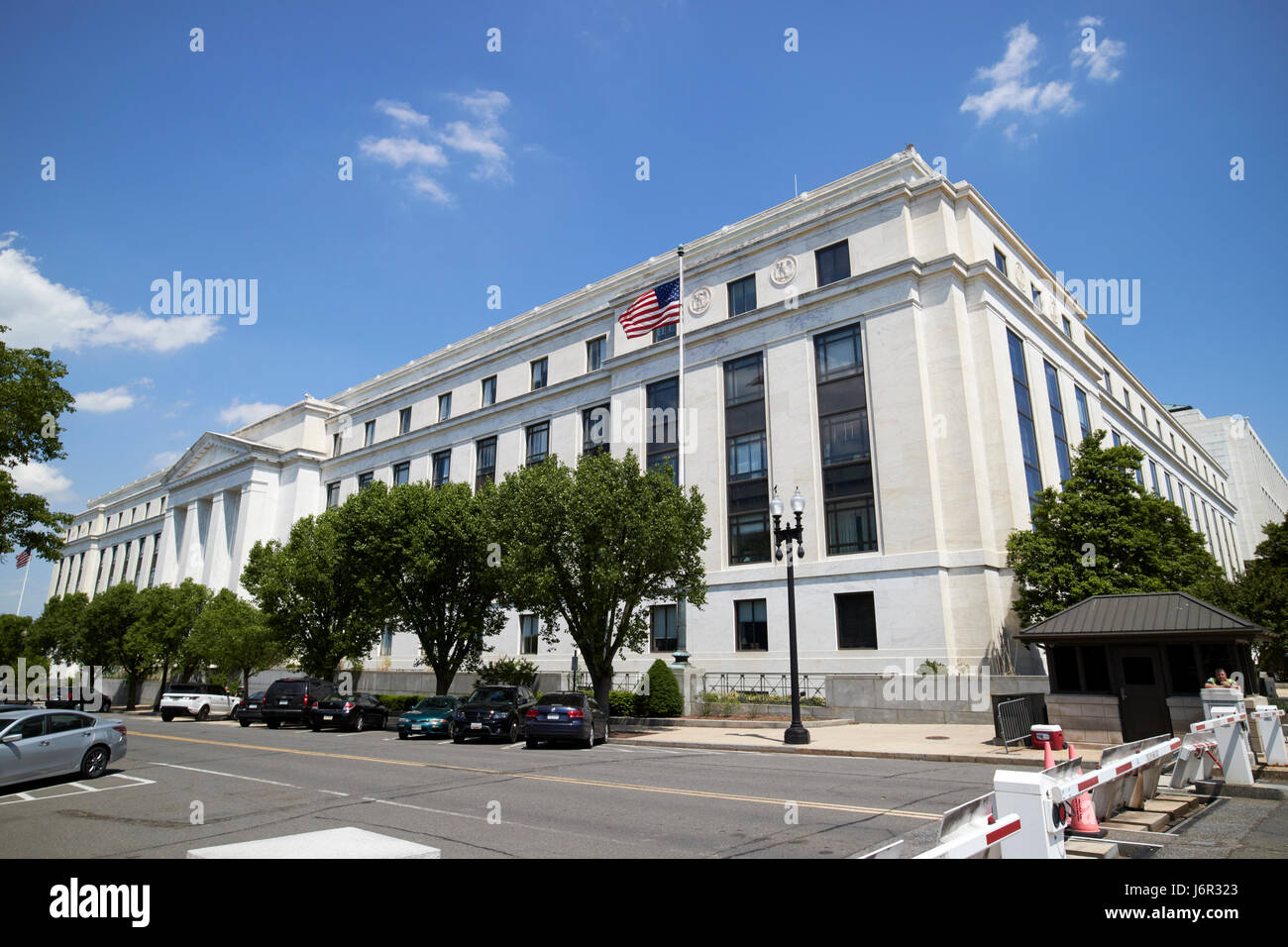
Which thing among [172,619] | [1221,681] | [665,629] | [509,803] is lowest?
[509,803]

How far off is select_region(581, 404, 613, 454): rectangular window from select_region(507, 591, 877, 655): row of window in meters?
11.4

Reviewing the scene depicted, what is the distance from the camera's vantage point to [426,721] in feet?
79.9

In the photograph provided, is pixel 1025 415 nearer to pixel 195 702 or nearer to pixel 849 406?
pixel 849 406

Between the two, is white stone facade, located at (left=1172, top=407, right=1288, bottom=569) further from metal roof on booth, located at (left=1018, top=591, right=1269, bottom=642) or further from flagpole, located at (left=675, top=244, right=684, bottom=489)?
metal roof on booth, located at (left=1018, top=591, right=1269, bottom=642)

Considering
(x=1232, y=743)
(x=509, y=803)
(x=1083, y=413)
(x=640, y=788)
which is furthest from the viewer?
(x=1083, y=413)

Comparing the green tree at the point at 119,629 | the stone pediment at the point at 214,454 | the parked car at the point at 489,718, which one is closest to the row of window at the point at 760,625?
the parked car at the point at 489,718

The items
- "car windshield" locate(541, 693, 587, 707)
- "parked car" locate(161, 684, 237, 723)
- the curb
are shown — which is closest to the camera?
the curb

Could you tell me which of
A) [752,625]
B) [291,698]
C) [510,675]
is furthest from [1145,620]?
[291,698]

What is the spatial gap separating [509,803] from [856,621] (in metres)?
24.1

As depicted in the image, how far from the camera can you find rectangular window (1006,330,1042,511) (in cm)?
3494

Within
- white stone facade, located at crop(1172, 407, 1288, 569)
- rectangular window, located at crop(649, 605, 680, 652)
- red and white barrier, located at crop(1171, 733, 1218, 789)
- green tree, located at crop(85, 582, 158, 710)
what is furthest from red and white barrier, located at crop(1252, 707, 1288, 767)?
white stone facade, located at crop(1172, 407, 1288, 569)

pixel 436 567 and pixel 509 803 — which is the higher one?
pixel 436 567

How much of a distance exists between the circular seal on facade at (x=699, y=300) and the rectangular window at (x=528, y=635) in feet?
66.8
